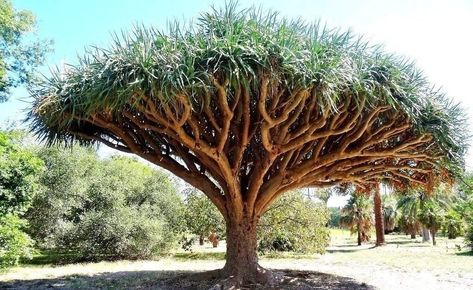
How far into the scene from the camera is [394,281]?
8477 mm

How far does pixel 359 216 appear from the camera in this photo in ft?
90.2

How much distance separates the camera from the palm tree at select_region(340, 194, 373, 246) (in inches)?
1075

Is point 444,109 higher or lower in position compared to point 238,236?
higher

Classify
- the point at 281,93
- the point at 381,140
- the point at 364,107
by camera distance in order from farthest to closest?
the point at 381,140 → the point at 364,107 → the point at 281,93

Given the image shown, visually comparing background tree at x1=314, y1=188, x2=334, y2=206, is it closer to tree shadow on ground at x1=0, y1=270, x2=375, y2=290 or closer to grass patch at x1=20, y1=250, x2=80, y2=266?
tree shadow on ground at x1=0, y1=270, x2=375, y2=290

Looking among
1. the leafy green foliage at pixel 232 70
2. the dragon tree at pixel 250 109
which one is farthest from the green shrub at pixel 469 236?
the leafy green foliage at pixel 232 70

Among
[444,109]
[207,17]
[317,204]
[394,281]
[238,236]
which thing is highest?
[207,17]

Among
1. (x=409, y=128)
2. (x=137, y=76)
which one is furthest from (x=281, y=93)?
(x=409, y=128)

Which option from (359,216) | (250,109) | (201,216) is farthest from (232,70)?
(359,216)

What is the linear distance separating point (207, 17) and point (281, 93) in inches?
67.7

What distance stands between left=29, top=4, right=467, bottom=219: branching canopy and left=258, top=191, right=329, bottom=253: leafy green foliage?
632 cm

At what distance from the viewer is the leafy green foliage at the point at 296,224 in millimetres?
15359

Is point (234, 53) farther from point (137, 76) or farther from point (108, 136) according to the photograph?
point (108, 136)

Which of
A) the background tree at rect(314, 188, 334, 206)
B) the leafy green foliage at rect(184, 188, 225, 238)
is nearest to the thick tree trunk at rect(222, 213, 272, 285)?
the background tree at rect(314, 188, 334, 206)
